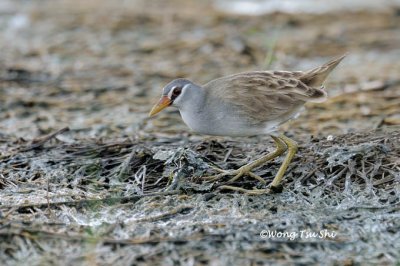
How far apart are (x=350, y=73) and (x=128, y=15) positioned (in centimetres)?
372

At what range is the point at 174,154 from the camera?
5895mm

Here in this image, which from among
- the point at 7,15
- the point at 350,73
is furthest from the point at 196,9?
the point at 350,73

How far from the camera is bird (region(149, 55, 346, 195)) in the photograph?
221 inches

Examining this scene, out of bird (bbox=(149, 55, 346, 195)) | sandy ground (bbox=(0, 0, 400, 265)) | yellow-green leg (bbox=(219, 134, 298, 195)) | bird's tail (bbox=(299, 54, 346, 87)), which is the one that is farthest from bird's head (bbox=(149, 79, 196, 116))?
bird's tail (bbox=(299, 54, 346, 87))

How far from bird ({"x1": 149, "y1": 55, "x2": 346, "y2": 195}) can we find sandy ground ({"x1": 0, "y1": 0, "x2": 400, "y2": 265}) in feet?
0.43

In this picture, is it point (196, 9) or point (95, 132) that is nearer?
point (95, 132)

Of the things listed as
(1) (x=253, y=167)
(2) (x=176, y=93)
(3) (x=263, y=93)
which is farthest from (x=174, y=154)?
(3) (x=263, y=93)

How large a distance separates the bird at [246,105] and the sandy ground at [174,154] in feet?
0.43

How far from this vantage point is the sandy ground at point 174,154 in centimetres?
479

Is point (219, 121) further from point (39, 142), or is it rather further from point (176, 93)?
point (39, 142)

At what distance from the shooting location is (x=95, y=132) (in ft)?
24.1

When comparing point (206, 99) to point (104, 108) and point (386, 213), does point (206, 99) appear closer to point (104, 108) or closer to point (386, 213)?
point (386, 213)

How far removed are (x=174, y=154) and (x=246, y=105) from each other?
0.67 m

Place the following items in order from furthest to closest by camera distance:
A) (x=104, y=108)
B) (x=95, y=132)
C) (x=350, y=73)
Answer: (x=350, y=73)
(x=104, y=108)
(x=95, y=132)
